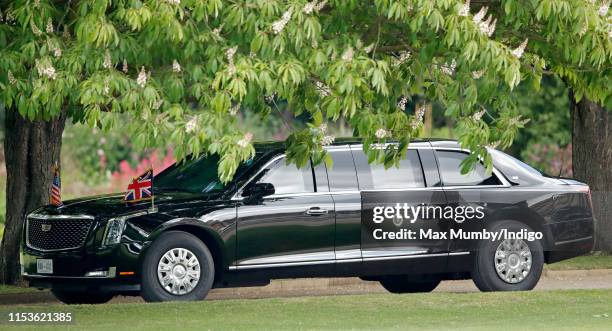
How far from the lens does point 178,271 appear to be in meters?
15.7

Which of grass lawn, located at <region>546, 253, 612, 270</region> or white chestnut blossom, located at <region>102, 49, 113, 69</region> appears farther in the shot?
grass lawn, located at <region>546, 253, 612, 270</region>

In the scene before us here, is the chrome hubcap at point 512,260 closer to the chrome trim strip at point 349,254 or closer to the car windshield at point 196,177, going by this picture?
the chrome trim strip at point 349,254

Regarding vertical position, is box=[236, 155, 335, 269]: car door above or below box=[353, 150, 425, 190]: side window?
below

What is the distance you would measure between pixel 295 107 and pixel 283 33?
3.65ft

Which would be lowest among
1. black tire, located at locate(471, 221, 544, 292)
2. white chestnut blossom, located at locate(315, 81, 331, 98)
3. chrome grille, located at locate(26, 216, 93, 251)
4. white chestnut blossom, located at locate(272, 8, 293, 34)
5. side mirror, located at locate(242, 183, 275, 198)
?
black tire, located at locate(471, 221, 544, 292)

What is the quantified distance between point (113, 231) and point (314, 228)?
2.22 metres

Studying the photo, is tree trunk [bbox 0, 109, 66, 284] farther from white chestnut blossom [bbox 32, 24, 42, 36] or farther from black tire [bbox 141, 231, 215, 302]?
white chestnut blossom [bbox 32, 24, 42, 36]

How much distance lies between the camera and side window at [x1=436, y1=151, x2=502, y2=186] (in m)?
17.2

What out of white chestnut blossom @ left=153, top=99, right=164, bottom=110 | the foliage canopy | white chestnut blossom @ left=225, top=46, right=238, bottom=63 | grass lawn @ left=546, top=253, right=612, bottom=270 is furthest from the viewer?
grass lawn @ left=546, top=253, right=612, bottom=270

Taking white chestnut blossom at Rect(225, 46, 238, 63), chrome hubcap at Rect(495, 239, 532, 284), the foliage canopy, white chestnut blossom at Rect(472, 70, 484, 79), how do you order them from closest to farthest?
the foliage canopy < white chestnut blossom at Rect(225, 46, 238, 63) < white chestnut blossom at Rect(472, 70, 484, 79) < chrome hubcap at Rect(495, 239, 532, 284)

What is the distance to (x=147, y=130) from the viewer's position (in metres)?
11.5

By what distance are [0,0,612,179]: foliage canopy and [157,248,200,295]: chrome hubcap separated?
2668mm

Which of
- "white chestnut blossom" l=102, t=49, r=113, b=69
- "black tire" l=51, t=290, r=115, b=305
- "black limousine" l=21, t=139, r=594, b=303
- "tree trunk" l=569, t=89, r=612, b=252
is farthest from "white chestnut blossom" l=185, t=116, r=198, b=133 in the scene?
"tree trunk" l=569, t=89, r=612, b=252

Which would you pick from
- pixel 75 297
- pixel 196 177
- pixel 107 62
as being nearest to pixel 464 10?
pixel 107 62
